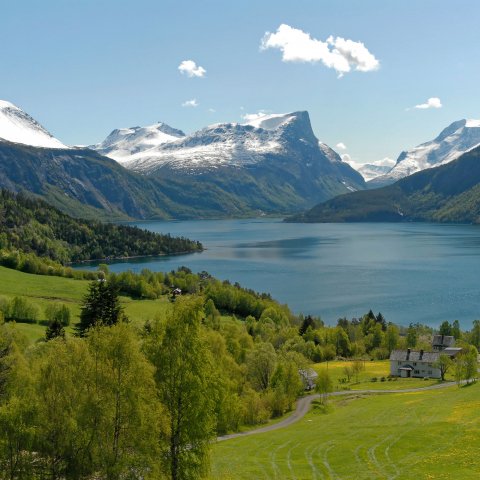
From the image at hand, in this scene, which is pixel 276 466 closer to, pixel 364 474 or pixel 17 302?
pixel 364 474

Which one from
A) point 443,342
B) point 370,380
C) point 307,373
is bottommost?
point 370,380

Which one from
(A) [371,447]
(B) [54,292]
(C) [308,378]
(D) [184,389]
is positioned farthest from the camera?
(B) [54,292]

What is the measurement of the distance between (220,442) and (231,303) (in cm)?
9400

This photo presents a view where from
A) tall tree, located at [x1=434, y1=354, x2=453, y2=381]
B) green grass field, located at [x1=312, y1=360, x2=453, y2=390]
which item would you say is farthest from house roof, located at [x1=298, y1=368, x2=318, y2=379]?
tall tree, located at [x1=434, y1=354, x2=453, y2=381]

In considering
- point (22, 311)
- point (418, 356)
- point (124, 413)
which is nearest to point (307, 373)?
point (418, 356)

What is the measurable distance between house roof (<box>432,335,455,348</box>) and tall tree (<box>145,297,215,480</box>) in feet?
305

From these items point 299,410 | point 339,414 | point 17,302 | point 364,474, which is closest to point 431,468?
point 364,474

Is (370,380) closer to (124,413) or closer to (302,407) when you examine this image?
(302,407)

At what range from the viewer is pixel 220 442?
52.8 meters

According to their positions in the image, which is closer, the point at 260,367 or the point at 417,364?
the point at 260,367

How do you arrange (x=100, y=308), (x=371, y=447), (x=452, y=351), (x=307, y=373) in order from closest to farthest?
(x=371, y=447) → (x=100, y=308) → (x=307, y=373) → (x=452, y=351)

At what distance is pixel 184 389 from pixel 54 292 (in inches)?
4503

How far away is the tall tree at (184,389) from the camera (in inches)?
1031

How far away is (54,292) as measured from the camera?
13275 centimetres
